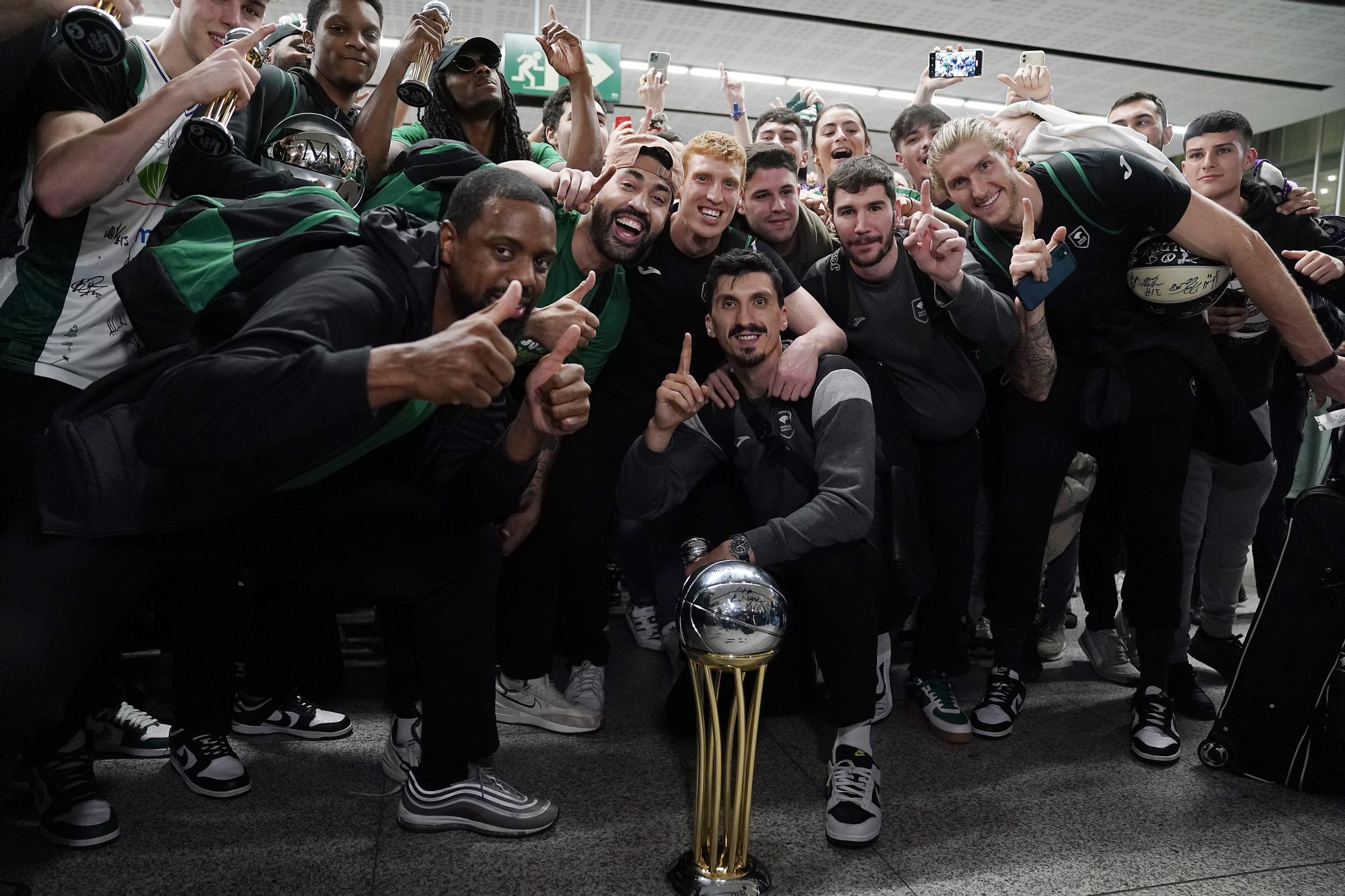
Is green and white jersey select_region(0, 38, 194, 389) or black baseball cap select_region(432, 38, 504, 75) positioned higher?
black baseball cap select_region(432, 38, 504, 75)

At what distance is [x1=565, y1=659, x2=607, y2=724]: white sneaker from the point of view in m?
2.46

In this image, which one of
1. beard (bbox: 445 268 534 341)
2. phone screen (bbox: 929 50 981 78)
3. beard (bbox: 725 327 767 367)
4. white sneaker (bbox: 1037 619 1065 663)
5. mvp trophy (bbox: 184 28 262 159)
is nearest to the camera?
beard (bbox: 445 268 534 341)

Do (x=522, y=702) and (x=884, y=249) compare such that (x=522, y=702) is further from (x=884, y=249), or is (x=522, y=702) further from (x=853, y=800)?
(x=884, y=249)

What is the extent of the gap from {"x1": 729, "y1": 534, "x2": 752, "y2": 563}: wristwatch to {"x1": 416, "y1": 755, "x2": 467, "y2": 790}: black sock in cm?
75

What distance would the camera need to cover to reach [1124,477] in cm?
248

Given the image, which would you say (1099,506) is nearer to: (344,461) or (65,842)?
(344,461)

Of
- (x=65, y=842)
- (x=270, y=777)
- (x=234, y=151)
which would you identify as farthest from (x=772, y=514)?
(x=65, y=842)

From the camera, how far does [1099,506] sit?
9.09 feet

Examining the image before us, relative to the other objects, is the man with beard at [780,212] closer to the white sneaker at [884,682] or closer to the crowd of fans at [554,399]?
the crowd of fans at [554,399]

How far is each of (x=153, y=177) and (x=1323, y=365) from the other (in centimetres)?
291

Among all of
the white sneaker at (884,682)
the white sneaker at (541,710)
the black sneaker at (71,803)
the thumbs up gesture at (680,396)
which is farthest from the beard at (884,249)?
the black sneaker at (71,803)

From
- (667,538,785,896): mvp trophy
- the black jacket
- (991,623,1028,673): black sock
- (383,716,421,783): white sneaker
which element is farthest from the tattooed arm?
(383,716,421,783): white sneaker

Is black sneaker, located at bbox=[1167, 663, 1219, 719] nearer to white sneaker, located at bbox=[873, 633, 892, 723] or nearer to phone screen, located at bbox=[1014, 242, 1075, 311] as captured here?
white sneaker, located at bbox=[873, 633, 892, 723]

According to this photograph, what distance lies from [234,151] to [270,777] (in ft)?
4.75
